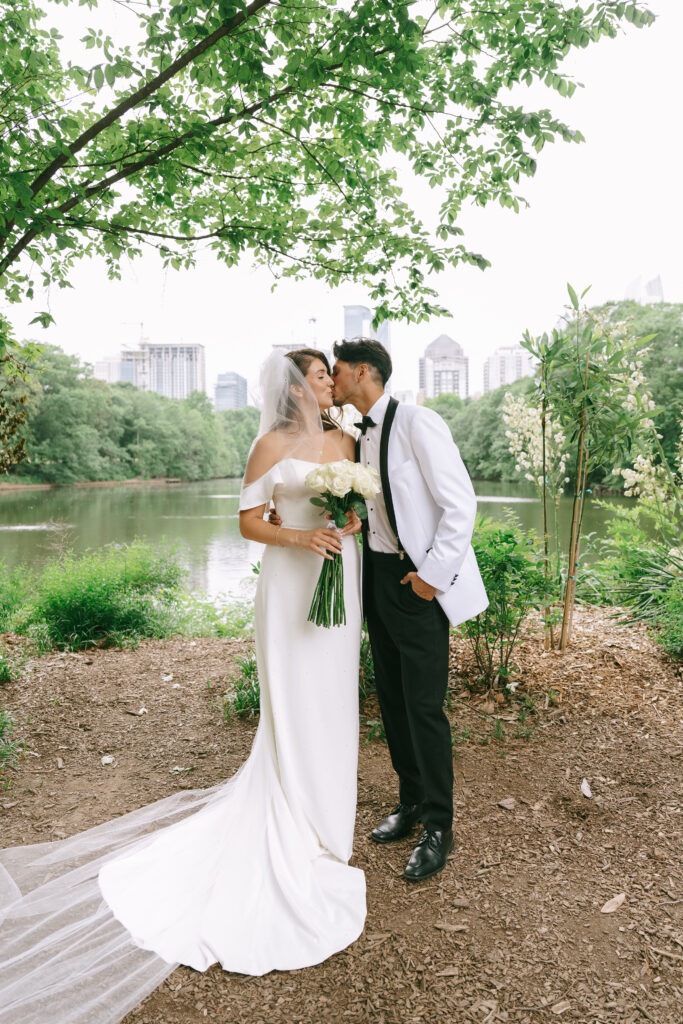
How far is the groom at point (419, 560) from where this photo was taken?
8.61ft

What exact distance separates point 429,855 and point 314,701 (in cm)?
76

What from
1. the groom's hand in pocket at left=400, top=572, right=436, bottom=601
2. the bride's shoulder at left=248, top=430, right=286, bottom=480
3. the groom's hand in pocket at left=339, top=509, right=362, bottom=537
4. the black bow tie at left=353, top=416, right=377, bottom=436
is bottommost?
the groom's hand in pocket at left=400, top=572, right=436, bottom=601

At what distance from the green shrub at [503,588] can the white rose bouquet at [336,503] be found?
1622 mm

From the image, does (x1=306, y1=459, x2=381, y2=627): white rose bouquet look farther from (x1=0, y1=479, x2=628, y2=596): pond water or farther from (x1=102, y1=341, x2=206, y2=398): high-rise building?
(x1=102, y1=341, x2=206, y2=398): high-rise building

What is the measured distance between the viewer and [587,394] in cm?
475

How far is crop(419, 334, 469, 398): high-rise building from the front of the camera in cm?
7688

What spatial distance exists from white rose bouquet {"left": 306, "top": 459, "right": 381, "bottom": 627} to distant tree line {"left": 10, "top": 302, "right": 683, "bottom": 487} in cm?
2734

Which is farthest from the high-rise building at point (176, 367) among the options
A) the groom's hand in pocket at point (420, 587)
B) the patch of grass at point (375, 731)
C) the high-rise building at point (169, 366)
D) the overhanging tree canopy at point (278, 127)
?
the groom's hand in pocket at point (420, 587)

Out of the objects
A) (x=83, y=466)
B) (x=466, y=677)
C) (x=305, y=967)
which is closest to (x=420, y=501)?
(x=305, y=967)

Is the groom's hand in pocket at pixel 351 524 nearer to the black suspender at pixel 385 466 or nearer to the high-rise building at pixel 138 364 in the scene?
the black suspender at pixel 385 466

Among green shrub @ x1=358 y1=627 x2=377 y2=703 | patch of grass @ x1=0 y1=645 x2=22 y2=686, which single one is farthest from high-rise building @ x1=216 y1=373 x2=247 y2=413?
green shrub @ x1=358 y1=627 x2=377 y2=703

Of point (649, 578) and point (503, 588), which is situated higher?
point (503, 588)

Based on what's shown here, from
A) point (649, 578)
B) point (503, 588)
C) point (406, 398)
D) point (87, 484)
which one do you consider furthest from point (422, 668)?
point (87, 484)

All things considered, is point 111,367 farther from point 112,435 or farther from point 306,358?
point 306,358
